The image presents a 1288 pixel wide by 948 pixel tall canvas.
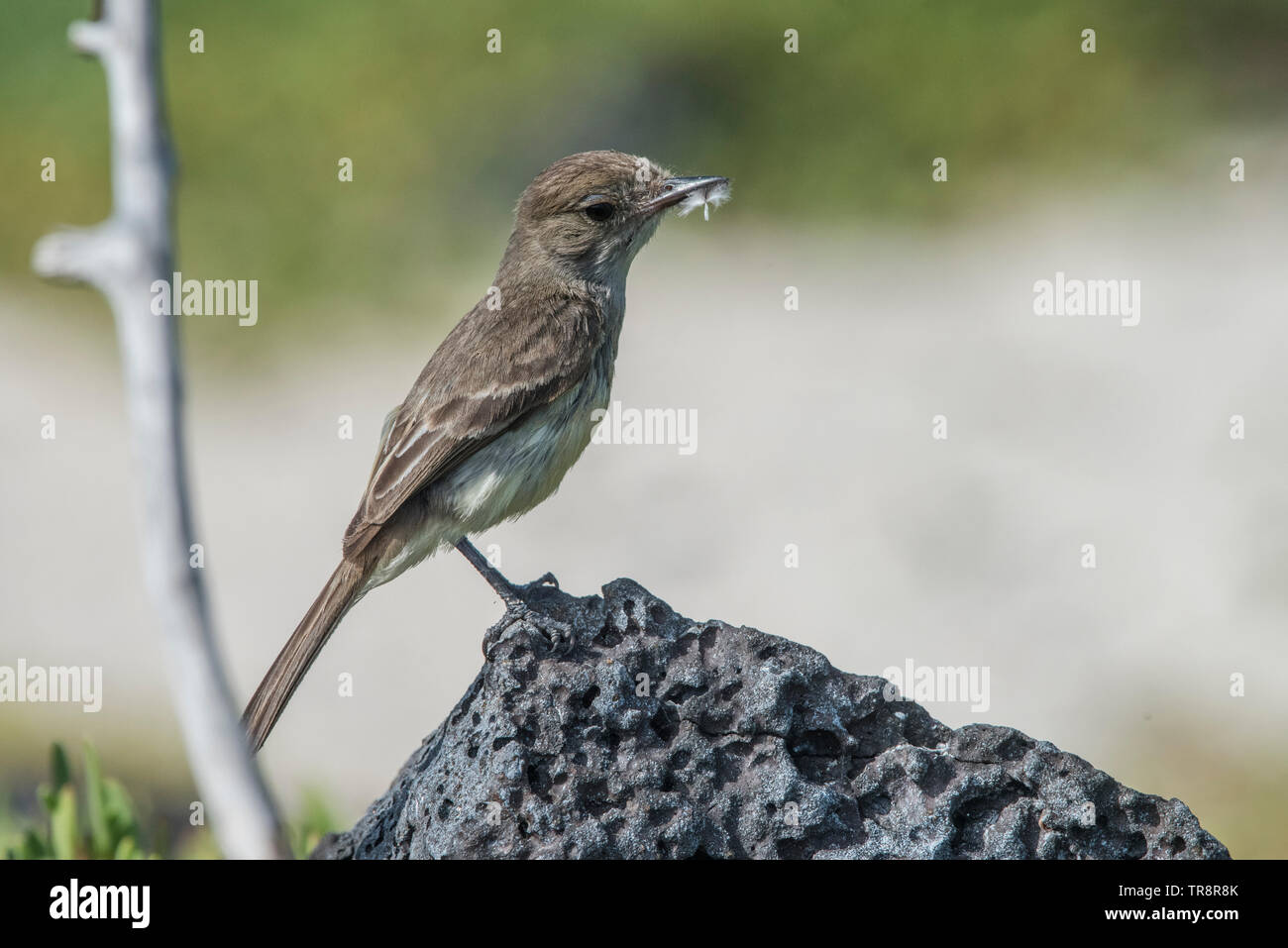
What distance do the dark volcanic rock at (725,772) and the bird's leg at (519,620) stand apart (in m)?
0.06

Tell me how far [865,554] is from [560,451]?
387cm

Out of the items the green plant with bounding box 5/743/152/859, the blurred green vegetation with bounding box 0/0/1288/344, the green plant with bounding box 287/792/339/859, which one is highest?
the blurred green vegetation with bounding box 0/0/1288/344

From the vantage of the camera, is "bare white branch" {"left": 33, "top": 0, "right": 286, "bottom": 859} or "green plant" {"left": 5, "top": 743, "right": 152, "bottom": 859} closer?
"bare white branch" {"left": 33, "top": 0, "right": 286, "bottom": 859}

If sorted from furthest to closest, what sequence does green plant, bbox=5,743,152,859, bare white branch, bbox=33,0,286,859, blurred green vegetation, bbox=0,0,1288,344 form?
blurred green vegetation, bbox=0,0,1288,344
green plant, bbox=5,743,152,859
bare white branch, bbox=33,0,286,859

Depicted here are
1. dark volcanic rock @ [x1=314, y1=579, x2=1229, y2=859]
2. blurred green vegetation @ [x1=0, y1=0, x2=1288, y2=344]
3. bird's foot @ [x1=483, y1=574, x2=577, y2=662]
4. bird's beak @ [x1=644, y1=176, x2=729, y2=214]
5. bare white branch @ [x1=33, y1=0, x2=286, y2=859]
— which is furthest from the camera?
blurred green vegetation @ [x1=0, y1=0, x2=1288, y2=344]

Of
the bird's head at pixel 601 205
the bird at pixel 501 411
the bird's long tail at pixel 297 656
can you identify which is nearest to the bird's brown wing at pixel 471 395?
the bird at pixel 501 411

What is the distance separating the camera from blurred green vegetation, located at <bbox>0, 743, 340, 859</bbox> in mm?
5473

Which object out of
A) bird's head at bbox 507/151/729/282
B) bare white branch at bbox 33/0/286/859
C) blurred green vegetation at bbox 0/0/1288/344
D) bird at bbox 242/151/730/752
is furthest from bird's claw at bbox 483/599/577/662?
blurred green vegetation at bbox 0/0/1288/344

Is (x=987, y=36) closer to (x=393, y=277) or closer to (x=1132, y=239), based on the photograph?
(x=1132, y=239)

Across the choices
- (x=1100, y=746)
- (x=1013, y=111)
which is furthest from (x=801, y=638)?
(x=1013, y=111)

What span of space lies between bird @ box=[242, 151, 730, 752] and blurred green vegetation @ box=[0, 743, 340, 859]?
1059 millimetres

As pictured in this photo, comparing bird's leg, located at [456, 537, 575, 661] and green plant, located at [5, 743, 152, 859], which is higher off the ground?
bird's leg, located at [456, 537, 575, 661]

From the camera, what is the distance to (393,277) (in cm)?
1143

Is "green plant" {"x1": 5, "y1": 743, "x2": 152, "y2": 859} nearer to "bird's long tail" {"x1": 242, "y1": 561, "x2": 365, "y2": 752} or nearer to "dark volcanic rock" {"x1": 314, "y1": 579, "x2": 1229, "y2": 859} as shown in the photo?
"bird's long tail" {"x1": 242, "y1": 561, "x2": 365, "y2": 752}
